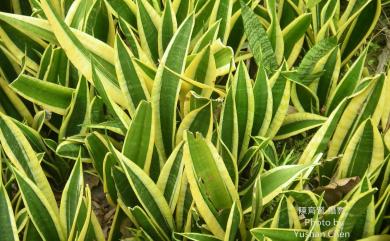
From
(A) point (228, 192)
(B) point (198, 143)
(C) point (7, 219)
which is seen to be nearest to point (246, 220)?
(A) point (228, 192)

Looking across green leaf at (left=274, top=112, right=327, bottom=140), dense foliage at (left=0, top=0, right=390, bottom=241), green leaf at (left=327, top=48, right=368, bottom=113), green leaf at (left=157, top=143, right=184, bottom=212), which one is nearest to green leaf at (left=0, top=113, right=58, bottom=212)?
dense foliage at (left=0, top=0, right=390, bottom=241)

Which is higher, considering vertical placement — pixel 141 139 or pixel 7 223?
pixel 141 139

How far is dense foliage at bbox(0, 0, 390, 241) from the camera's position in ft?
3.54

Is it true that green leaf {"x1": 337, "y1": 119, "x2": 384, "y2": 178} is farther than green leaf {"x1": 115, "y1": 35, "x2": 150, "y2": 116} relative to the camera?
No

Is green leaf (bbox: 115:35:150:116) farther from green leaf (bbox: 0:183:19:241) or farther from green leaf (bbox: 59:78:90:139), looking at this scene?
green leaf (bbox: 0:183:19:241)

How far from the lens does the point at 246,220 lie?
3.84 ft

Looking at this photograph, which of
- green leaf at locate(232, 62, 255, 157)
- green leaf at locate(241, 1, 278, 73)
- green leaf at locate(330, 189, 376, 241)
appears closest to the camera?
green leaf at locate(330, 189, 376, 241)

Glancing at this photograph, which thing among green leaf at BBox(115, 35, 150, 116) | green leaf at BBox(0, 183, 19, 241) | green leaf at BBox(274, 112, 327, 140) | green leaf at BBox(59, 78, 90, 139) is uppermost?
green leaf at BBox(115, 35, 150, 116)

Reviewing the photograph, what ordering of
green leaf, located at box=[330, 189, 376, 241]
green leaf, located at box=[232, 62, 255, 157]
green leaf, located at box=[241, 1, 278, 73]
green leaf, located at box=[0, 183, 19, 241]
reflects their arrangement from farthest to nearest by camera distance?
green leaf, located at box=[241, 1, 278, 73]
green leaf, located at box=[232, 62, 255, 157]
green leaf, located at box=[0, 183, 19, 241]
green leaf, located at box=[330, 189, 376, 241]

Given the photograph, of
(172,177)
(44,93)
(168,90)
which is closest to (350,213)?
(172,177)

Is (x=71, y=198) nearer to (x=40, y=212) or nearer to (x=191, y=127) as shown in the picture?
(x=40, y=212)

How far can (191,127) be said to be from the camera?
1.24m

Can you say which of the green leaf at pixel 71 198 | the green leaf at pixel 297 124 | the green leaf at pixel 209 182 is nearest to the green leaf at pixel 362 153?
the green leaf at pixel 297 124

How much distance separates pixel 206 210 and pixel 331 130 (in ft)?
1.12
